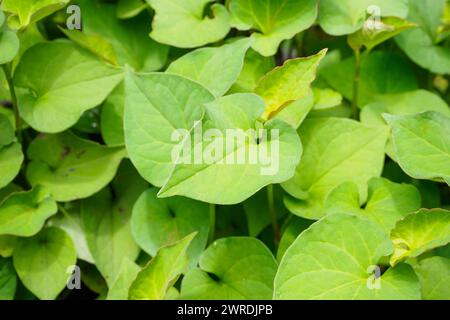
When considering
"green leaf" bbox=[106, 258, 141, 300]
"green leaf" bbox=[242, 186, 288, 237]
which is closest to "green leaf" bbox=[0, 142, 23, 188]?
"green leaf" bbox=[106, 258, 141, 300]

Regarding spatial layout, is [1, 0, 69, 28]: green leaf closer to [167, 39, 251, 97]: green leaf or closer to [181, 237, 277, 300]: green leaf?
[167, 39, 251, 97]: green leaf

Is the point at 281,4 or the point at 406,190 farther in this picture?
the point at 281,4

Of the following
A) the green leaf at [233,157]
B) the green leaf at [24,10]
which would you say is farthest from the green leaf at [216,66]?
the green leaf at [24,10]

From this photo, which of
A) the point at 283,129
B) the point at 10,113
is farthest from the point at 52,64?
the point at 283,129

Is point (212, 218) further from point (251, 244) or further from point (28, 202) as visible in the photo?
point (28, 202)

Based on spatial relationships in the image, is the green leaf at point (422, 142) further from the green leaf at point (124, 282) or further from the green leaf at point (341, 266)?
the green leaf at point (124, 282)

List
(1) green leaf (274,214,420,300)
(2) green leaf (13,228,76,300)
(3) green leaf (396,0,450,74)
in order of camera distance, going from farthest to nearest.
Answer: (3) green leaf (396,0,450,74), (2) green leaf (13,228,76,300), (1) green leaf (274,214,420,300)

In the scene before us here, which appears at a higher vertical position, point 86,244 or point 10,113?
point 10,113

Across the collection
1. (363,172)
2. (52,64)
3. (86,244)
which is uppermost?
(52,64)
